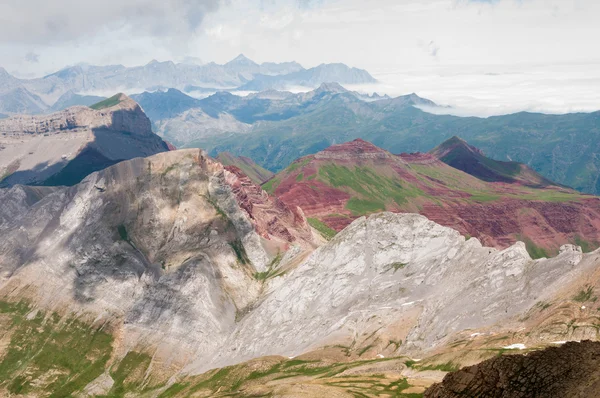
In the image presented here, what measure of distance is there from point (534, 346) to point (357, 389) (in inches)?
1726

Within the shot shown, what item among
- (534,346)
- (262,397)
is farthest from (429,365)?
(262,397)

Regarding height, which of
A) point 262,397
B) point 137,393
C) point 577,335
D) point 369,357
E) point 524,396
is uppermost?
point 524,396

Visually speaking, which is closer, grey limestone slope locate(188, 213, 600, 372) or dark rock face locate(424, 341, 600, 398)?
dark rock face locate(424, 341, 600, 398)

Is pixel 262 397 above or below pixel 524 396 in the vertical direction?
below

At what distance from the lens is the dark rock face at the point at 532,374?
44.0 metres

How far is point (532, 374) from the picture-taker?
45.5 meters

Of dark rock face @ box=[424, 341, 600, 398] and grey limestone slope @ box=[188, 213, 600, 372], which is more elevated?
dark rock face @ box=[424, 341, 600, 398]

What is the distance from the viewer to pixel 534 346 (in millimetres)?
113812

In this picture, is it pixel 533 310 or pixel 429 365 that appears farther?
pixel 533 310

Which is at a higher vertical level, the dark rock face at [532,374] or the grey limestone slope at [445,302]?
the dark rock face at [532,374]

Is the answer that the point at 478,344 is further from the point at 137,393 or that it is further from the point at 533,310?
the point at 137,393

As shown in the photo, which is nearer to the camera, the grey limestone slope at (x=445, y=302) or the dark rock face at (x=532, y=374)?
the dark rock face at (x=532, y=374)

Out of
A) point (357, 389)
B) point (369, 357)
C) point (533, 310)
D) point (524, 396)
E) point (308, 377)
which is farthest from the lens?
point (369, 357)

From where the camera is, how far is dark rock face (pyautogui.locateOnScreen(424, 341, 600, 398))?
44.0m
